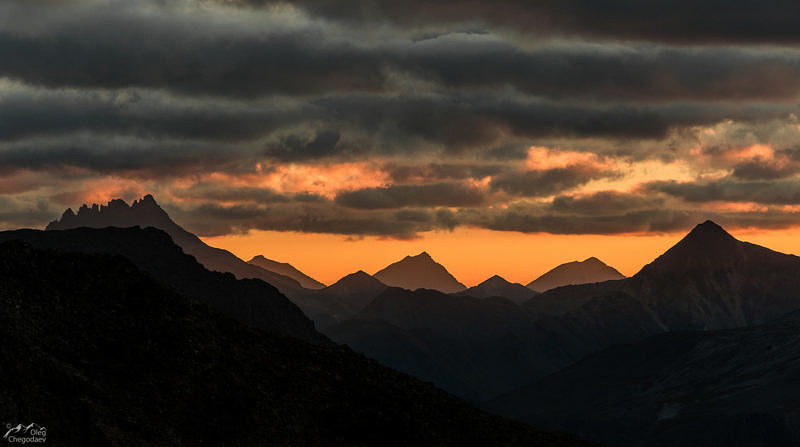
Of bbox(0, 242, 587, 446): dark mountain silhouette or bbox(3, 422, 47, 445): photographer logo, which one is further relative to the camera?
bbox(0, 242, 587, 446): dark mountain silhouette

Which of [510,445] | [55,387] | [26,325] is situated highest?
[26,325]

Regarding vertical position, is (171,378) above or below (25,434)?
above

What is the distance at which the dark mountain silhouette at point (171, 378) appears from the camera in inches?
3066

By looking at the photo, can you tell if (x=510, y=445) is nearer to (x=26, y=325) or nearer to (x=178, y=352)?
(x=178, y=352)

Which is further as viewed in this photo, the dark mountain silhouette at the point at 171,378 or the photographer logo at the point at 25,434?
the dark mountain silhouette at the point at 171,378

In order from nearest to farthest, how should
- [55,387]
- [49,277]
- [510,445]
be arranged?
[55,387] → [49,277] → [510,445]

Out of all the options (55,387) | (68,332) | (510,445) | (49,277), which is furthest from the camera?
(510,445)

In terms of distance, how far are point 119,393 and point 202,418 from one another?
25.4 feet

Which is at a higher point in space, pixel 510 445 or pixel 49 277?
pixel 49 277

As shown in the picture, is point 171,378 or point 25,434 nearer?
point 25,434

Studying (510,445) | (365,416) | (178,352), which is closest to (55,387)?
(178,352)

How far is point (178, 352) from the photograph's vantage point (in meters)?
95.6

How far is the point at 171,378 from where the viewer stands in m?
90.6

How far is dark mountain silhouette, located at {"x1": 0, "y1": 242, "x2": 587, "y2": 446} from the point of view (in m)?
77.9
